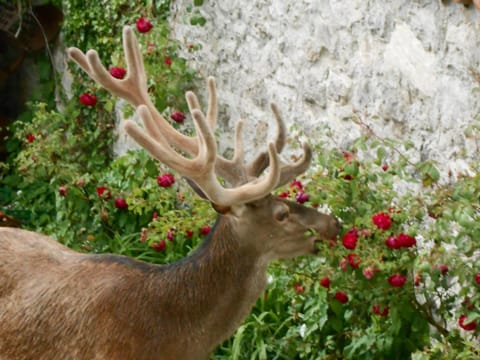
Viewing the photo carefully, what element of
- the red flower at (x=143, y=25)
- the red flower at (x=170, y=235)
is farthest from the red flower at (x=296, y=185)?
the red flower at (x=143, y=25)

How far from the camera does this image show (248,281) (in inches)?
190

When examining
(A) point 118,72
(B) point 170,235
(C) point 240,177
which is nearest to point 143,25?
(A) point 118,72

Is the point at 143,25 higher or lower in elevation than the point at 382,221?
higher

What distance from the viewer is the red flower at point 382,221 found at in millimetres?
4738

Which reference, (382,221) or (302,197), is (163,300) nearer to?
(302,197)

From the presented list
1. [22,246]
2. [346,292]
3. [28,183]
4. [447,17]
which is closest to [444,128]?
[447,17]

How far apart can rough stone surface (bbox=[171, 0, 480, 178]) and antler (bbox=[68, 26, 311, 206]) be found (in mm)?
666

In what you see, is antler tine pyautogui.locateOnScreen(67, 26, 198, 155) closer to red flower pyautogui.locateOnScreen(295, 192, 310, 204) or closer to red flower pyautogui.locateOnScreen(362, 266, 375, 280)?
red flower pyautogui.locateOnScreen(295, 192, 310, 204)

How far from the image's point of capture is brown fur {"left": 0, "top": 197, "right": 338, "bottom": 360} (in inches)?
189

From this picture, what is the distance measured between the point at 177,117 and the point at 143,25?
595 millimetres

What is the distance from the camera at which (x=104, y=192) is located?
716 cm

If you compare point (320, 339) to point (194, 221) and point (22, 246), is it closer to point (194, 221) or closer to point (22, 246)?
point (194, 221)

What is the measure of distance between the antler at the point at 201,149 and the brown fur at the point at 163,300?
0.13m

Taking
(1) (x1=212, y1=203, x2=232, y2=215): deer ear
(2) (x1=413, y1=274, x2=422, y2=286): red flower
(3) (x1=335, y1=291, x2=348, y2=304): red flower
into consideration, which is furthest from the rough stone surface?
(1) (x1=212, y1=203, x2=232, y2=215): deer ear
